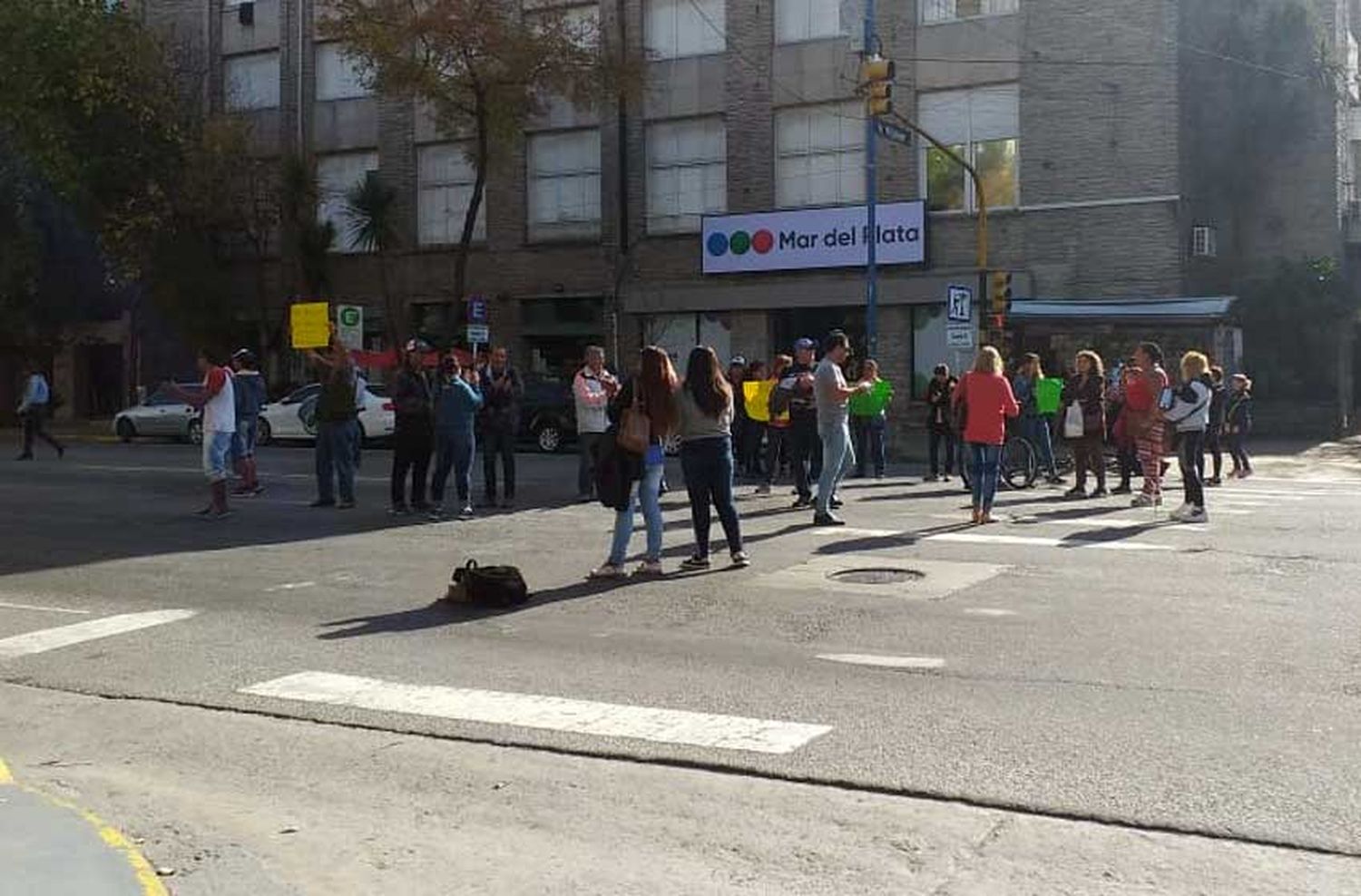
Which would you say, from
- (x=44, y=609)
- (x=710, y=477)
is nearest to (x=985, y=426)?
(x=710, y=477)

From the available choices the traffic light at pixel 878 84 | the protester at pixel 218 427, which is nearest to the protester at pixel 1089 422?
the traffic light at pixel 878 84

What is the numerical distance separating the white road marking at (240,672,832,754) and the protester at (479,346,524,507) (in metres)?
7.55

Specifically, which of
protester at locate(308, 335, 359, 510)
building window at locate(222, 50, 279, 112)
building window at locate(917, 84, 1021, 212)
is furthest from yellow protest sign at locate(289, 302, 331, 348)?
protester at locate(308, 335, 359, 510)

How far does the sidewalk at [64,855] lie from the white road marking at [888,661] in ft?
12.4

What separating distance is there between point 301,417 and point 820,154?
12.7 metres

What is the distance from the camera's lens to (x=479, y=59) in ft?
95.2

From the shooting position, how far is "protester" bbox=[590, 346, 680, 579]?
9.82m

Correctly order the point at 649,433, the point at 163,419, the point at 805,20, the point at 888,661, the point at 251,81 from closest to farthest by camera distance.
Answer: the point at 888,661 < the point at 649,433 < the point at 163,419 < the point at 805,20 < the point at 251,81

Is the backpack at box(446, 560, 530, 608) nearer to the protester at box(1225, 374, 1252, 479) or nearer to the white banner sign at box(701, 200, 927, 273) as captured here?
the protester at box(1225, 374, 1252, 479)

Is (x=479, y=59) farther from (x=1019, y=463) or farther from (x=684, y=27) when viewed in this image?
(x=1019, y=463)

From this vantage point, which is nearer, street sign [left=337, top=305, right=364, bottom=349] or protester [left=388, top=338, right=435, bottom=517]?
protester [left=388, top=338, right=435, bottom=517]

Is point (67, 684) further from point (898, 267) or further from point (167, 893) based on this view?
point (898, 267)

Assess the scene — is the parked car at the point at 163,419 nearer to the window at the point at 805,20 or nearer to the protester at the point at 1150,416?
the window at the point at 805,20

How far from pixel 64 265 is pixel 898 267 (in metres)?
24.0
